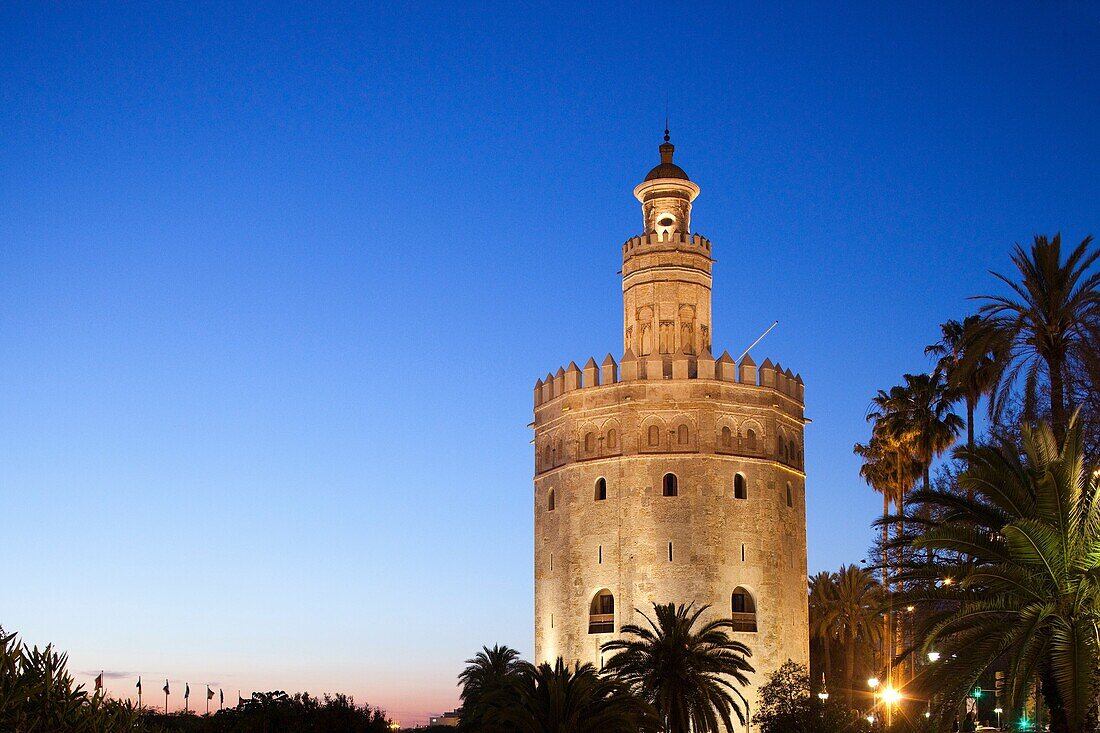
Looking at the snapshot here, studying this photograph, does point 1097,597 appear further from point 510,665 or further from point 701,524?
point 510,665

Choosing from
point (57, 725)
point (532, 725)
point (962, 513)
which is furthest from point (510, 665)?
point (57, 725)

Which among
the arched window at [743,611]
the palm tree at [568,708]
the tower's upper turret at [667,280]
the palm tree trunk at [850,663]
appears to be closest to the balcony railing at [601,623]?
the arched window at [743,611]

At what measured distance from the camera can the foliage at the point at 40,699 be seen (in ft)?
41.6

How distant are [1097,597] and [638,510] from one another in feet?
84.6

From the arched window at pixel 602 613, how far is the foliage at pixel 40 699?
2977cm

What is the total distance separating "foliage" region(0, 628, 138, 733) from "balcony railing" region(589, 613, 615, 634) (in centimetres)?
2968

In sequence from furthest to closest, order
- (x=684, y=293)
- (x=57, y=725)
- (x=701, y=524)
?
(x=684, y=293) → (x=701, y=524) → (x=57, y=725)

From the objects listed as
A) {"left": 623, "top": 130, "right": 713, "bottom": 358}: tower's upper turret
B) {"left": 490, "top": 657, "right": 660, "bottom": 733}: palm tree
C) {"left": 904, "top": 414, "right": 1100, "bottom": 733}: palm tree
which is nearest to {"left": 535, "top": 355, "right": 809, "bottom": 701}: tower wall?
{"left": 623, "top": 130, "right": 713, "bottom": 358}: tower's upper turret

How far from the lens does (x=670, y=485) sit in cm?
4341

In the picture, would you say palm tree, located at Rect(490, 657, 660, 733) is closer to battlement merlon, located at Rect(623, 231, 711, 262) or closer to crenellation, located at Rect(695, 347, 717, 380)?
crenellation, located at Rect(695, 347, 717, 380)

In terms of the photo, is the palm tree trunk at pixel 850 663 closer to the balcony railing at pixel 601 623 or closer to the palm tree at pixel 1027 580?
the balcony railing at pixel 601 623

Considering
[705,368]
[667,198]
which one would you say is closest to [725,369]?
[705,368]

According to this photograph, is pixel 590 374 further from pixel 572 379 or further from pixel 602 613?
pixel 602 613

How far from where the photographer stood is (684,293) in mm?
46531
